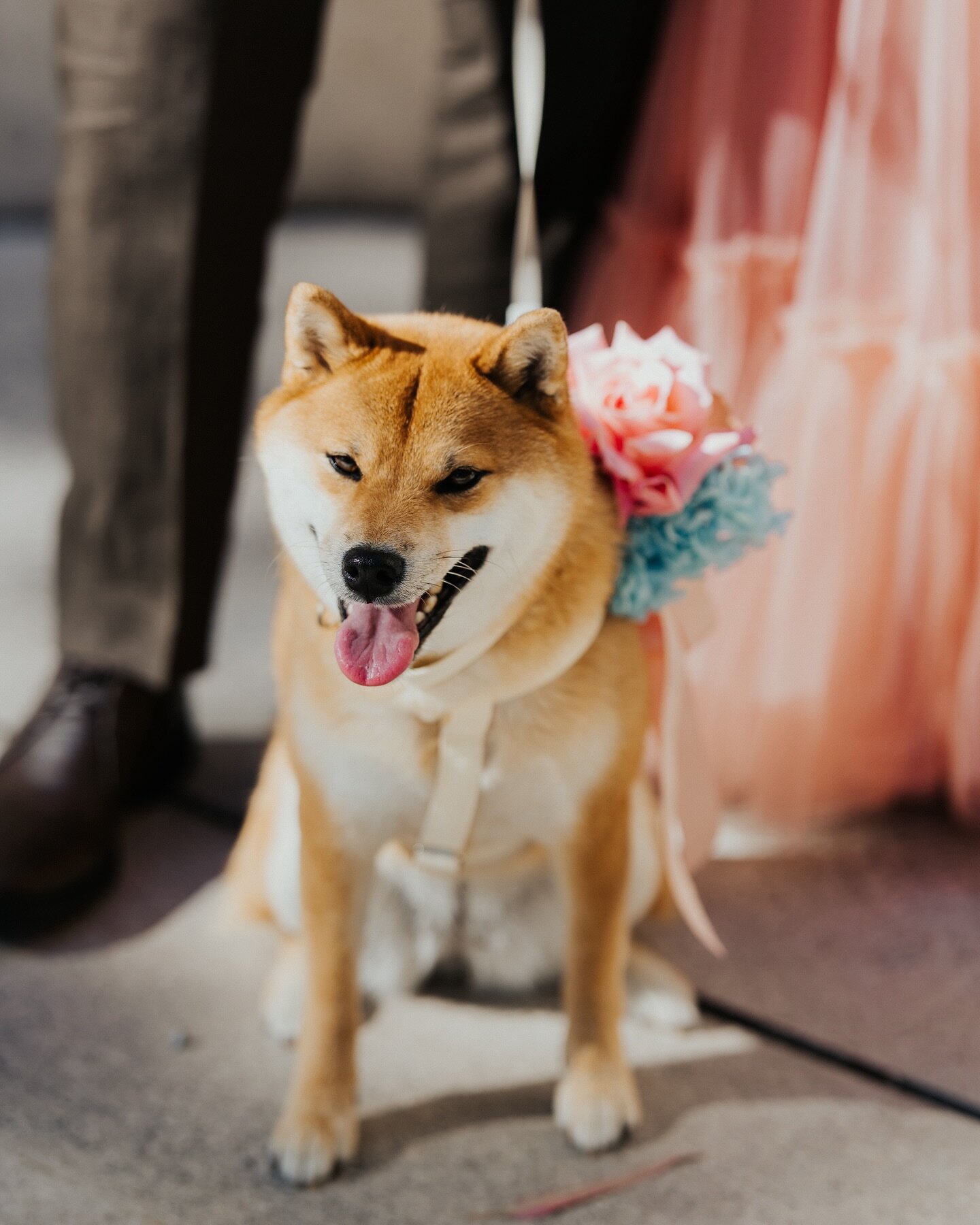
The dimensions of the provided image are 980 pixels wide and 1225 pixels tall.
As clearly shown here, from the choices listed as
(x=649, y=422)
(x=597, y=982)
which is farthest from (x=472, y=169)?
(x=597, y=982)

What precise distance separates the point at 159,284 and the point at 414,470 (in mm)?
546

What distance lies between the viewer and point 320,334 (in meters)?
0.81

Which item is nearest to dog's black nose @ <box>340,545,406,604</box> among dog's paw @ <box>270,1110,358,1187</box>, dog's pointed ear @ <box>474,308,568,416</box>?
dog's pointed ear @ <box>474,308,568,416</box>

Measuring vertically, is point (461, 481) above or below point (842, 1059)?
above

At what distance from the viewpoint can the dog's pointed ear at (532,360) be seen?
76 cm

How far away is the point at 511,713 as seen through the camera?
2.88 feet

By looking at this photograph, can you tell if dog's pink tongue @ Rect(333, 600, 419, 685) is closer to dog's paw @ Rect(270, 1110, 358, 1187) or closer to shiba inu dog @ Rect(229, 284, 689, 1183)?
shiba inu dog @ Rect(229, 284, 689, 1183)

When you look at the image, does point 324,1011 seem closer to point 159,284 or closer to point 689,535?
point 689,535

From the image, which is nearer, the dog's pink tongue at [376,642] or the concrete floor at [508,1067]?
the dog's pink tongue at [376,642]

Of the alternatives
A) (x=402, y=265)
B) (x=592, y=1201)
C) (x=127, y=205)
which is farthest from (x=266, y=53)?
(x=402, y=265)

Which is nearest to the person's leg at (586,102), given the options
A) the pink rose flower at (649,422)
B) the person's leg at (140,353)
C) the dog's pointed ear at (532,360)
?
the person's leg at (140,353)

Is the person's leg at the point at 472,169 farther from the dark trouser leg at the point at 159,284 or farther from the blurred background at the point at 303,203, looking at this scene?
the blurred background at the point at 303,203

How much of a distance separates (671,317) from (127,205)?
0.57 metres

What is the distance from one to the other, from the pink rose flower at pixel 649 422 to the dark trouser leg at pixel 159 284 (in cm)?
47
